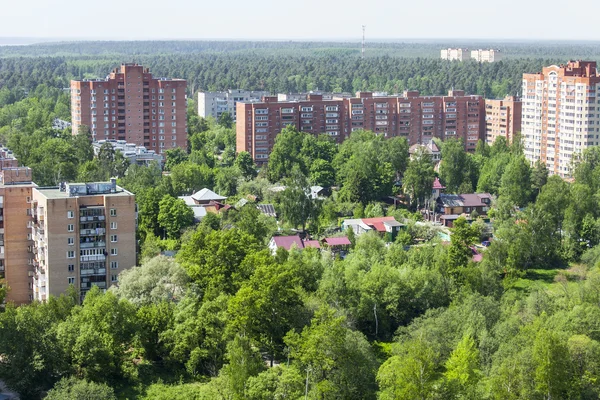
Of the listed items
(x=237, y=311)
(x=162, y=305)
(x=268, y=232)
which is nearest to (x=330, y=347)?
(x=237, y=311)

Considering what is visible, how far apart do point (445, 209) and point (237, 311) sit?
2721 cm

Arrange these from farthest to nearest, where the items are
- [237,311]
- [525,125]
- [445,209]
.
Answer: [525,125], [445,209], [237,311]

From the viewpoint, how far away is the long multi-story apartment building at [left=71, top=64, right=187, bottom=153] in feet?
250

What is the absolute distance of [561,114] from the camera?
72.2 meters

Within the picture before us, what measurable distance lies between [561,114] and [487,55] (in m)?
101

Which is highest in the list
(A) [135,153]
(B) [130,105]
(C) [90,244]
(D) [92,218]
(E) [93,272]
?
(B) [130,105]

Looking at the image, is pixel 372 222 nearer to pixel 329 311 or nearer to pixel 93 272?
pixel 93 272

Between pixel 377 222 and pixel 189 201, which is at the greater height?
pixel 189 201

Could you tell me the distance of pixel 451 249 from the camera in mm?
43062

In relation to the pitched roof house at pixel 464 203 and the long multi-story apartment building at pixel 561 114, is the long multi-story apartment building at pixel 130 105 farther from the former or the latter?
the long multi-story apartment building at pixel 561 114

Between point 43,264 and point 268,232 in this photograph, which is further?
point 268,232

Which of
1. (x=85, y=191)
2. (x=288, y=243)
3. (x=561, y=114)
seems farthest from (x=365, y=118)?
(x=85, y=191)

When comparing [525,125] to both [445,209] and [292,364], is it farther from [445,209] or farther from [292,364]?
[292,364]

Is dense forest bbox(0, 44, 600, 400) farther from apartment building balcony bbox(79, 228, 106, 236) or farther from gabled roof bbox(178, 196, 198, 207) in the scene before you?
apartment building balcony bbox(79, 228, 106, 236)
